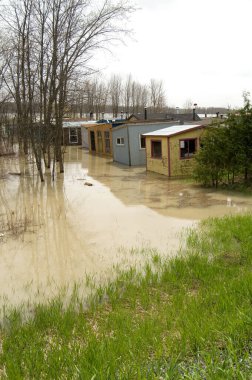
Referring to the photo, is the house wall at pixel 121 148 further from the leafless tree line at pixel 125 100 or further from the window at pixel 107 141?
the leafless tree line at pixel 125 100

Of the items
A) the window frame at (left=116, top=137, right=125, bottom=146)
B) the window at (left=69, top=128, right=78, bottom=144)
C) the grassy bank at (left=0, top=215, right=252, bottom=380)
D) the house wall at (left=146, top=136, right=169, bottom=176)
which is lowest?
the grassy bank at (left=0, top=215, right=252, bottom=380)

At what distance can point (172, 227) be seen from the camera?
363 inches

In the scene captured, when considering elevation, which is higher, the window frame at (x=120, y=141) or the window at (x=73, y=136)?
the window at (x=73, y=136)

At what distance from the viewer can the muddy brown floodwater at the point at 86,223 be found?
22.0ft

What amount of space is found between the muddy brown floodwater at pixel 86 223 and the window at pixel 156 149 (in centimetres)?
140

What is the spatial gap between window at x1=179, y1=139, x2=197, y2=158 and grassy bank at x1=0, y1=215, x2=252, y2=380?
418 inches

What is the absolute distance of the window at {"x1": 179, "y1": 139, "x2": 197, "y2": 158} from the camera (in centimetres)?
1658

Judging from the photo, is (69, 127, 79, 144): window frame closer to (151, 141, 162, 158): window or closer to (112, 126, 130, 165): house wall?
(112, 126, 130, 165): house wall

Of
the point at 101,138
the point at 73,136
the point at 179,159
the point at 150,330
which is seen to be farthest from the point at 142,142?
the point at 73,136

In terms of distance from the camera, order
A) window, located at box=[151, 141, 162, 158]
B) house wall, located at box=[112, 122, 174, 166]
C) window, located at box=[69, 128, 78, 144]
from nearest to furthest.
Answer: window, located at box=[151, 141, 162, 158]
house wall, located at box=[112, 122, 174, 166]
window, located at box=[69, 128, 78, 144]

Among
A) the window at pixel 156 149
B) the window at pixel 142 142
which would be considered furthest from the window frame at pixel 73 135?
the window at pixel 156 149

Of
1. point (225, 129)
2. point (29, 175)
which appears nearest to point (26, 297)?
point (225, 129)

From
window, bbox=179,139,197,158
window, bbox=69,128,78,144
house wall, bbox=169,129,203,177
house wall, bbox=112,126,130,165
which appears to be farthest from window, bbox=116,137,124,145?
window, bbox=69,128,78,144

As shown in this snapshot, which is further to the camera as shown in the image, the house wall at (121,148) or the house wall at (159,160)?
the house wall at (121,148)
